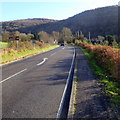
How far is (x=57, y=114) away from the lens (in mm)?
5203

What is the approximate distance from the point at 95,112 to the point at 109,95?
1771 millimetres

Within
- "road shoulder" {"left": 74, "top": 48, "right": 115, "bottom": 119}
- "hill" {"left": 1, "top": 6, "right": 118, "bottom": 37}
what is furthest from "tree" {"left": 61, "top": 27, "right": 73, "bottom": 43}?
"road shoulder" {"left": 74, "top": 48, "right": 115, "bottom": 119}

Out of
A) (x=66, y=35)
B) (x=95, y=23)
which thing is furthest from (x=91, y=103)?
(x=95, y=23)

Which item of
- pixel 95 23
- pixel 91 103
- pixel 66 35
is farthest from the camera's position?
pixel 95 23

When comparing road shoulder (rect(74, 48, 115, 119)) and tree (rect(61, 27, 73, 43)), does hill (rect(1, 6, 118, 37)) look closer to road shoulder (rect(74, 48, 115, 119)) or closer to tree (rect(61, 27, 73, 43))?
tree (rect(61, 27, 73, 43))

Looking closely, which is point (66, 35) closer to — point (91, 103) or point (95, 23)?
point (95, 23)

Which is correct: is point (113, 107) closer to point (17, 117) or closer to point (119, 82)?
point (17, 117)

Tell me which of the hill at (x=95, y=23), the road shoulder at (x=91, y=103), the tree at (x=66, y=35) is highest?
the hill at (x=95, y=23)

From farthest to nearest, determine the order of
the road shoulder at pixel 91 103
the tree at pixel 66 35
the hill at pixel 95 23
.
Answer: the hill at pixel 95 23, the tree at pixel 66 35, the road shoulder at pixel 91 103

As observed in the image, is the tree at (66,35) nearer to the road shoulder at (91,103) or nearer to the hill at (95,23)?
the hill at (95,23)

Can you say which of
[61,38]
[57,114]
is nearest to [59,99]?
[57,114]

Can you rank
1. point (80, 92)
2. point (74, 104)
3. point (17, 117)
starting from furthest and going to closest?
point (80, 92) → point (74, 104) → point (17, 117)

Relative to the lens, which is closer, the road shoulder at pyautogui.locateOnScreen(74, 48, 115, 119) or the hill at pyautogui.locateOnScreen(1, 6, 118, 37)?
the road shoulder at pyautogui.locateOnScreen(74, 48, 115, 119)

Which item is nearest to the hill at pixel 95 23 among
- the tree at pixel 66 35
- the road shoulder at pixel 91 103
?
the tree at pixel 66 35
